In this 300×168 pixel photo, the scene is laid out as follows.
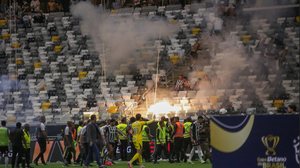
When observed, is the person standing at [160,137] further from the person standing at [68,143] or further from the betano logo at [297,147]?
the betano logo at [297,147]

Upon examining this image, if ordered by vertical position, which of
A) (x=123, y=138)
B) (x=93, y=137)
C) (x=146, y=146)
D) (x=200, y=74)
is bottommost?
(x=146, y=146)

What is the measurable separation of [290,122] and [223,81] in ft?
52.5

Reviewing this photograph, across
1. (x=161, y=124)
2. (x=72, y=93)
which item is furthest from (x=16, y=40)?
(x=161, y=124)

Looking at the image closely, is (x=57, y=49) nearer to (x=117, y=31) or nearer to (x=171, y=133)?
(x=117, y=31)

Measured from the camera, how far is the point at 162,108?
3584cm

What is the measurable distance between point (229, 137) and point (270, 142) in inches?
37.2

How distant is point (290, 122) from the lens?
17.9m

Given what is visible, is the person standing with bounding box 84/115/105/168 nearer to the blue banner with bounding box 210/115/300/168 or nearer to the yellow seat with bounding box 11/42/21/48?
the blue banner with bounding box 210/115/300/168

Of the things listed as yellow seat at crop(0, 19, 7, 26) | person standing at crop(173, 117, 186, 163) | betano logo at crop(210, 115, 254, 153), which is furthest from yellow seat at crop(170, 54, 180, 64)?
betano logo at crop(210, 115, 254, 153)

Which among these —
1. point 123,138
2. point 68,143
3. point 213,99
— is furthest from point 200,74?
point 68,143

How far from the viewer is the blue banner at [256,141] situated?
1792 centimetres

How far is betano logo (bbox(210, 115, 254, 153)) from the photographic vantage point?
60.3 feet

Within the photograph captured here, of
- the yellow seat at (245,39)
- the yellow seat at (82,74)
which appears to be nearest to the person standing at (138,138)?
the yellow seat at (245,39)

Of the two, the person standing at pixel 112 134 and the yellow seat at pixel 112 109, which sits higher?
the yellow seat at pixel 112 109
